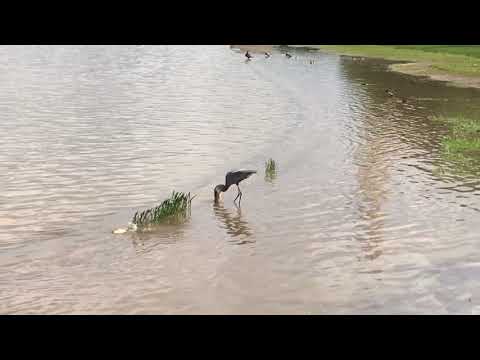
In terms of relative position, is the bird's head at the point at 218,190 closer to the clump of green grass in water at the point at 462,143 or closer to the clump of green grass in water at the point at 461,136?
the clump of green grass in water at the point at 462,143

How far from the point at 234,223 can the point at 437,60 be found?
41935 millimetres

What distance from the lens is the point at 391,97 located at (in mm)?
33344

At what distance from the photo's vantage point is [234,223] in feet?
42.8

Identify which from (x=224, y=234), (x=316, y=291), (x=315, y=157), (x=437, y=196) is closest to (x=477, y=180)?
(x=437, y=196)

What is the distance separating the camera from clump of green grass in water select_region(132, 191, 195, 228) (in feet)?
41.0

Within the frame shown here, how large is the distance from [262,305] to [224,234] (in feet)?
12.2

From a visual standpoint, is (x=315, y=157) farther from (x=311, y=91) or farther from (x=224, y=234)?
(x=311, y=91)

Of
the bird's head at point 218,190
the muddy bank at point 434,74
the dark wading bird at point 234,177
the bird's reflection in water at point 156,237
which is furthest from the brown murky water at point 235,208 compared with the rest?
the muddy bank at point 434,74

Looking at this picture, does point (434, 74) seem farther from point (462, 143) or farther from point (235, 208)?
point (235, 208)

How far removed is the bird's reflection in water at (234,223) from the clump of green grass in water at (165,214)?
0.79 metres

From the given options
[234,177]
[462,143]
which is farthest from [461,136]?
[234,177]

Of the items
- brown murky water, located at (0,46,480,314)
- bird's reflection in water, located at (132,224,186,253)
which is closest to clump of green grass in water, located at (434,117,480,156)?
brown murky water, located at (0,46,480,314)

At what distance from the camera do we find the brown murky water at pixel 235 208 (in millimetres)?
9227

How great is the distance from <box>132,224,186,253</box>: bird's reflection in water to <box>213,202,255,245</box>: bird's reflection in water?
1.00 metres
